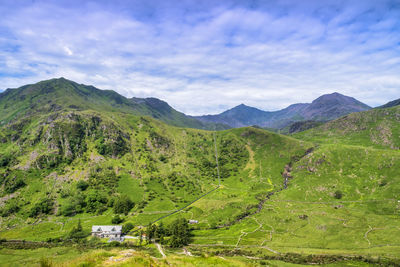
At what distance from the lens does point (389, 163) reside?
191m

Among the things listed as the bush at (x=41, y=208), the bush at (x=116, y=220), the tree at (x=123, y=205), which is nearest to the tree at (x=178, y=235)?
the bush at (x=116, y=220)

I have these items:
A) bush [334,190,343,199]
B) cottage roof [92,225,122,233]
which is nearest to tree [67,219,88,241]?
cottage roof [92,225,122,233]

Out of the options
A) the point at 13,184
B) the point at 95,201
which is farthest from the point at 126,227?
the point at 13,184

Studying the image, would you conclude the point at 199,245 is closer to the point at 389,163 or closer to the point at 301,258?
the point at 301,258

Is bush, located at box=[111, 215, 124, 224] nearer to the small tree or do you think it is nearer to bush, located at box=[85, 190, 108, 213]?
the small tree

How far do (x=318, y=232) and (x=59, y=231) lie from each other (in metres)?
178

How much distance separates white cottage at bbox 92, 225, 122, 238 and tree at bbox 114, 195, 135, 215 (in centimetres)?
3068

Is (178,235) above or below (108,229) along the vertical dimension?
below

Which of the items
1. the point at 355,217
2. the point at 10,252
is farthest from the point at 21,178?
the point at 355,217

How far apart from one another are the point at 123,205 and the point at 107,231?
126 feet

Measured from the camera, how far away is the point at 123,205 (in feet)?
572

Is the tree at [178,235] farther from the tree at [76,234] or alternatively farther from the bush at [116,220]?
the tree at [76,234]

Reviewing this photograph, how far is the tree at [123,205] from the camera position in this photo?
171 metres

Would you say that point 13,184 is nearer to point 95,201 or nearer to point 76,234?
point 95,201
